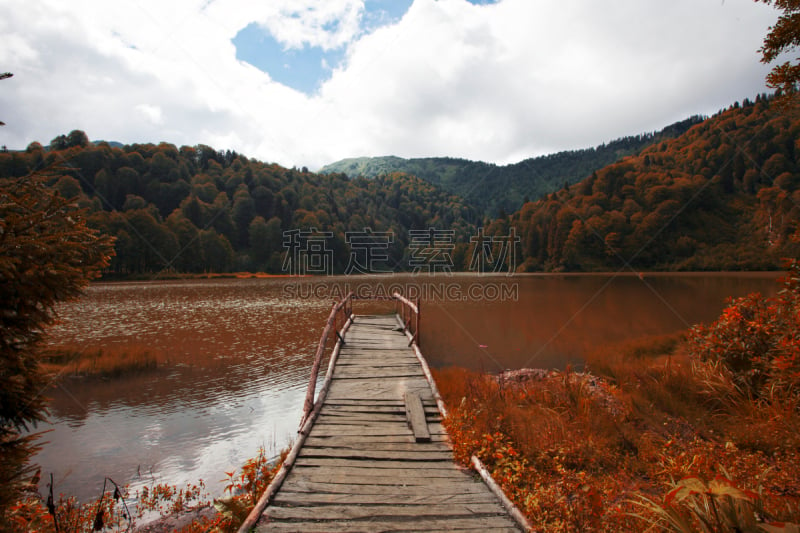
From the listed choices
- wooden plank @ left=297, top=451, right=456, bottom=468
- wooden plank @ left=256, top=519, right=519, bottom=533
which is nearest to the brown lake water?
wooden plank @ left=297, top=451, right=456, bottom=468

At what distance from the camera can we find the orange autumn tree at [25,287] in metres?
3.19

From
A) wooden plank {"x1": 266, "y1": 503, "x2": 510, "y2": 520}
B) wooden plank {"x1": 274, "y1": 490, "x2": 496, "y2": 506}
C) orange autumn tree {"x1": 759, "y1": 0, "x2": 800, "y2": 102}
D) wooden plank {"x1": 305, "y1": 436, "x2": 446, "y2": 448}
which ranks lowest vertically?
wooden plank {"x1": 305, "y1": 436, "x2": 446, "y2": 448}

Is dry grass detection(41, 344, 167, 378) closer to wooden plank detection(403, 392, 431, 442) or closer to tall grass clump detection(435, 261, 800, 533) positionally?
wooden plank detection(403, 392, 431, 442)

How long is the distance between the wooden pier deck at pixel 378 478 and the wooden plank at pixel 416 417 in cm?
4

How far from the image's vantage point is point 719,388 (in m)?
7.52

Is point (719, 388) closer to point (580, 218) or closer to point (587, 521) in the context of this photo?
point (587, 521)

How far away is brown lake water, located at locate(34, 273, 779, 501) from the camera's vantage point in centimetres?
771

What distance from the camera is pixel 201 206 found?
10950cm

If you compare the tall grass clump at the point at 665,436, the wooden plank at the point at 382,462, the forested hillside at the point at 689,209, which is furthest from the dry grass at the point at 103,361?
the forested hillside at the point at 689,209

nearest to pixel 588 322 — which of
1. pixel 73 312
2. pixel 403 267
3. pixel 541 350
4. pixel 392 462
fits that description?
pixel 541 350

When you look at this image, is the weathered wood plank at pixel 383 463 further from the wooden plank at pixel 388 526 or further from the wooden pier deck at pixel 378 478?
the wooden plank at pixel 388 526

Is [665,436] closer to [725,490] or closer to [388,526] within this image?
[725,490]

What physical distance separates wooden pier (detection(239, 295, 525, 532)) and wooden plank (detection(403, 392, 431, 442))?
0.02 metres

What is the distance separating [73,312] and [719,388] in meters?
35.0
